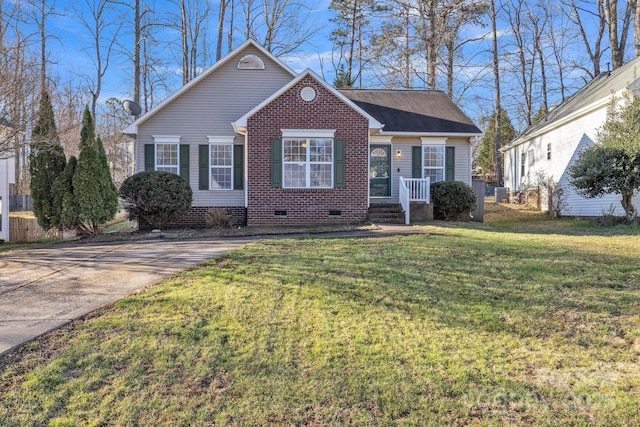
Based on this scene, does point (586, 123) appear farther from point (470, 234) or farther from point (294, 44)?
point (294, 44)

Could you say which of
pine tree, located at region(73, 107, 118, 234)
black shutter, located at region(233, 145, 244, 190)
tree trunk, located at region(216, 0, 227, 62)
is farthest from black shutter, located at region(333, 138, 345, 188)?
tree trunk, located at region(216, 0, 227, 62)

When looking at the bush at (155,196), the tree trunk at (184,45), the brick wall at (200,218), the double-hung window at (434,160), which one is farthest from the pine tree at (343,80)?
the bush at (155,196)

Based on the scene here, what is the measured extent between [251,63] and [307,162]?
14.5 feet

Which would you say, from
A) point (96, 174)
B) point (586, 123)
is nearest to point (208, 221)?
point (96, 174)

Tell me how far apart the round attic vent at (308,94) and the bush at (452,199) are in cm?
510

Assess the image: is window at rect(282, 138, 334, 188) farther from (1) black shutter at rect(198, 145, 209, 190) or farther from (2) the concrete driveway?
(2) the concrete driveway

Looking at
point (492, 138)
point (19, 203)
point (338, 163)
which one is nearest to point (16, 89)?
point (338, 163)

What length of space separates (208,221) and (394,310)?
9.23 metres

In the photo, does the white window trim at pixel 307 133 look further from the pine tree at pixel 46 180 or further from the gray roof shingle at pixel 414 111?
the pine tree at pixel 46 180

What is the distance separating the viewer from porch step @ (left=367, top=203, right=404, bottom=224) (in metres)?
12.7

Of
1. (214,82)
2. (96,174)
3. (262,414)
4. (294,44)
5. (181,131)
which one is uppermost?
(294,44)

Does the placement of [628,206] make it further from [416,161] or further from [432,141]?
[416,161]

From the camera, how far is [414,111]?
15602 millimetres

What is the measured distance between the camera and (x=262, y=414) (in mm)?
2793
